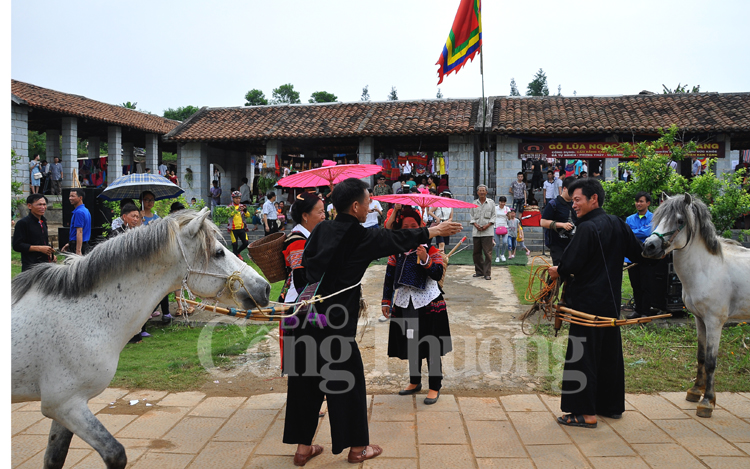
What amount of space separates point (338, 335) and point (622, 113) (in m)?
17.0

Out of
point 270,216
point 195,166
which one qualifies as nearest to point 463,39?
point 270,216

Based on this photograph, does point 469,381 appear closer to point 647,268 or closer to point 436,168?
point 647,268

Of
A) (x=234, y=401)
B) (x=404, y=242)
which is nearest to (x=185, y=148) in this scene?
(x=234, y=401)

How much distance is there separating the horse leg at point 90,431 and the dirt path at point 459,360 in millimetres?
2110

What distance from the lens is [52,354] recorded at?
2711mm

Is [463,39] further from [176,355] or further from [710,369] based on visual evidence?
[710,369]

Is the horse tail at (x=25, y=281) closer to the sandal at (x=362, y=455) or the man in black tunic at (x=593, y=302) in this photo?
the sandal at (x=362, y=455)

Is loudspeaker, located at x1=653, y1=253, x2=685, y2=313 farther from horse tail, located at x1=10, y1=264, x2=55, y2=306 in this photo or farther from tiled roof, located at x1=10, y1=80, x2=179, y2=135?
tiled roof, located at x1=10, y1=80, x2=179, y2=135

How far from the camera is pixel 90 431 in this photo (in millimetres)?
2666

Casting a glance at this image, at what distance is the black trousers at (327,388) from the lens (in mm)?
3385

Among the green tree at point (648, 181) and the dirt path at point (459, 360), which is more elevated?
the green tree at point (648, 181)

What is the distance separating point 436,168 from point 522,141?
4.45 metres

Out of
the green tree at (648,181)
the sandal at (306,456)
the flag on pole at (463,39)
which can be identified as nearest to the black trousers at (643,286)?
the green tree at (648,181)

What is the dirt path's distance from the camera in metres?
4.92
